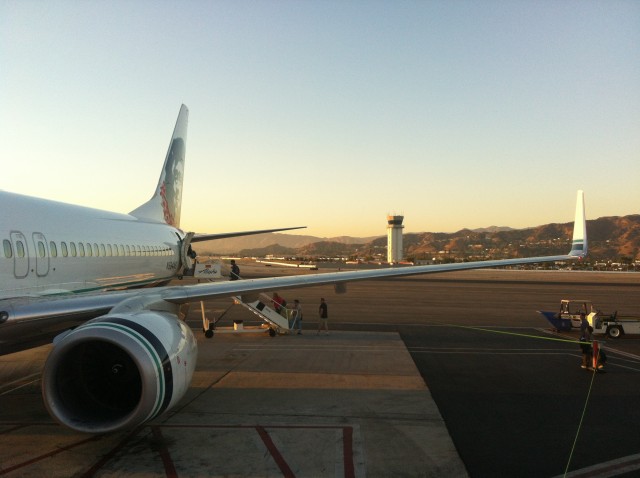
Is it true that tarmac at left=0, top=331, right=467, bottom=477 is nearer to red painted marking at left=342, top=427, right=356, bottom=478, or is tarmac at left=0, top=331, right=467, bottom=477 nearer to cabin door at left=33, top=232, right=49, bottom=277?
red painted marking at left=342, top=427, right=356, bottom=478

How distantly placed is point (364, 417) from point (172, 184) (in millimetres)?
16449

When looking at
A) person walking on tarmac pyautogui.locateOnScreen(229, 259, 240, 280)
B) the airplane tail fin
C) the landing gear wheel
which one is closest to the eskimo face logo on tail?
the airplane tail fin

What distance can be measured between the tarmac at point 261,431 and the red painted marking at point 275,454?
15 millimetres

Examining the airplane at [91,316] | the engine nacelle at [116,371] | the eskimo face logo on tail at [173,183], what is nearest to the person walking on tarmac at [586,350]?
the airplane at [91,316]

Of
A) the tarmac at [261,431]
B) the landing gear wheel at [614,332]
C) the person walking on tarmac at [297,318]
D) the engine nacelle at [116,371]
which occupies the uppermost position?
the engine nacelle at [116,371]

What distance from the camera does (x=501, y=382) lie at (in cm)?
1229

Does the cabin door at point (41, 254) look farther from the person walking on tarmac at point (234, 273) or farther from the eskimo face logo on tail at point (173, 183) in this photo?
the eskimo face logo on tail at point (173, 183)

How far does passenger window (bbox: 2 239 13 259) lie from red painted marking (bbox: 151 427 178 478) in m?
3.68

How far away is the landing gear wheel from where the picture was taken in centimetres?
1981

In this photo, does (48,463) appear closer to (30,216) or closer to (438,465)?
(30,216)

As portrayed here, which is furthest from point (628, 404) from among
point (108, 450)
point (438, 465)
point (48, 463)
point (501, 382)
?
point (48, 463)

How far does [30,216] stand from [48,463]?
439 centimetres

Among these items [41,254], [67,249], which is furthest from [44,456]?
[67,249]

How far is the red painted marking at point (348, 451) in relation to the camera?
7.02m
